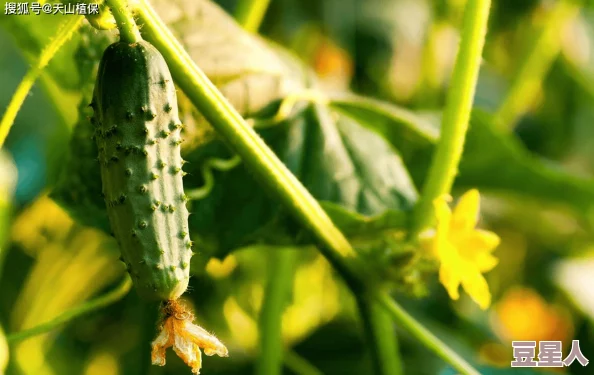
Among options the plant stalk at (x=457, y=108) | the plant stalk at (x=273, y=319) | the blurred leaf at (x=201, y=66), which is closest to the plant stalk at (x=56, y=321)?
the blurred leaf at (x=201, y=66)

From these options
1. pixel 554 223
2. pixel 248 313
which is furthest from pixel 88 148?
pixel 554 223

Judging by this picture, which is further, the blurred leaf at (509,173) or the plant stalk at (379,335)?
the blurred leaf at (509,173)

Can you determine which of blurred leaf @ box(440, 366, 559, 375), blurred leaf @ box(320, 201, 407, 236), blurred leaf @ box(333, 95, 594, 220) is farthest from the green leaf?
blurred leaf @ box(440, 366, 559, 375)

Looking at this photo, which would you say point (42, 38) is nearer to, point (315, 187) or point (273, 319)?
point (315, 187)

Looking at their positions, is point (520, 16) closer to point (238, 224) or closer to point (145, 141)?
point (238, 224)

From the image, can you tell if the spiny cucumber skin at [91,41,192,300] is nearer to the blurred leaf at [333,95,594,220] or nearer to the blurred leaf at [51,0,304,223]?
the blurred leaf at [51,0,304,223]

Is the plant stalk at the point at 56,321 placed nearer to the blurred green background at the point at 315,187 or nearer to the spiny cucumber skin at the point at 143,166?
the blurred green background at the point at 315,187
